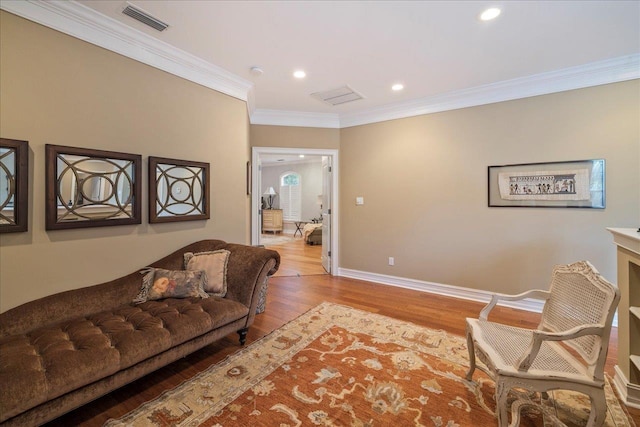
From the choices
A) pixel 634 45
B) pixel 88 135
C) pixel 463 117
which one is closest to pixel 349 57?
pixel 463 117

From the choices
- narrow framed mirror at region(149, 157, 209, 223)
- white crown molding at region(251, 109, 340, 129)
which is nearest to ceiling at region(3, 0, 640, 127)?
white crown molding at region(251, 109, 340, 129)

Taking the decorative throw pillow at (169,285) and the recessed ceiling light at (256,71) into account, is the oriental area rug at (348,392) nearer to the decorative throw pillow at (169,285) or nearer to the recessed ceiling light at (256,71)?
the decorative throw pillow at (169,285)

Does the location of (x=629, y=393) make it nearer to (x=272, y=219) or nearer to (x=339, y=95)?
(x=339, y=95)

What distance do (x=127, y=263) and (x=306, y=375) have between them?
1860mm

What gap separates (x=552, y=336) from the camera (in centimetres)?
140

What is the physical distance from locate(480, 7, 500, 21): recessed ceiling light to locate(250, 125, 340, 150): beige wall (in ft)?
8.93

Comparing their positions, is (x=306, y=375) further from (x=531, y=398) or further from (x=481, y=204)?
(x=481, y=204)

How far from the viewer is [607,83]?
115 inches

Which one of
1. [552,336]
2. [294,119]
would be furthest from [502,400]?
[294,119]

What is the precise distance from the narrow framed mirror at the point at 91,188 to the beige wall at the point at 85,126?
0.21 feet

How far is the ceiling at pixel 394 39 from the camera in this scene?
2.08 m

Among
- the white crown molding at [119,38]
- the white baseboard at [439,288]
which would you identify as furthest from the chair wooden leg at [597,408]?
the white crown molding at [119,38]

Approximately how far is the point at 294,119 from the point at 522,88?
3.12 meters

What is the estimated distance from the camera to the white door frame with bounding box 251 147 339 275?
4324 mm
